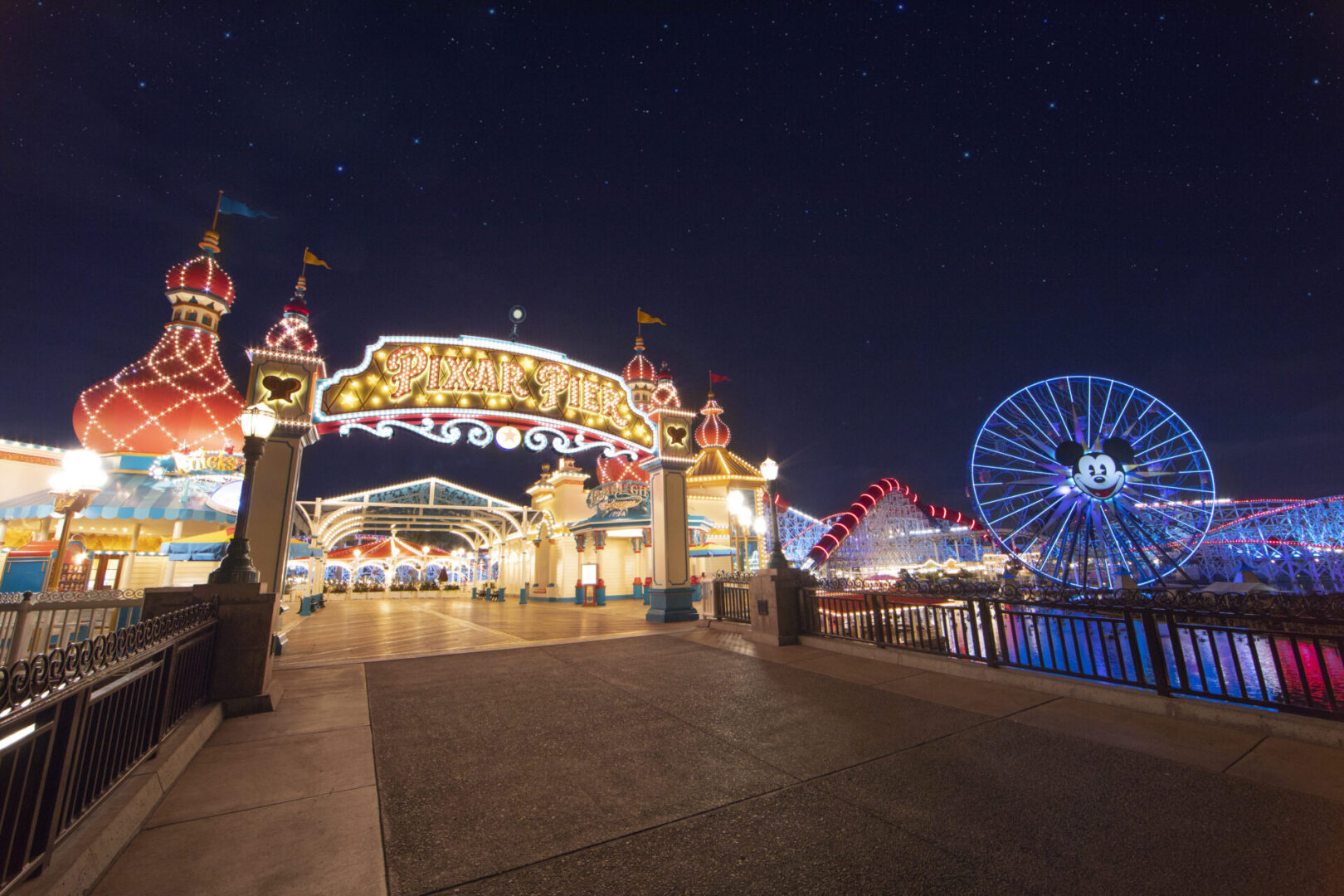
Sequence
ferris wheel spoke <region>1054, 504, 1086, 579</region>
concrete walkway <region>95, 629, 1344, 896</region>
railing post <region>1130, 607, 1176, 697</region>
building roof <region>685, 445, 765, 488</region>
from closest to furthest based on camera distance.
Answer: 1. concrete walkway <region>95, 629, 1344, 896</region>
2. railing post <region>1130, 607, 1176, 697</region>
3. ferris wheel spoke <region>1054, 504, 1086, 579</region>
4. building roof <region>685, 445, 765, 488</region>

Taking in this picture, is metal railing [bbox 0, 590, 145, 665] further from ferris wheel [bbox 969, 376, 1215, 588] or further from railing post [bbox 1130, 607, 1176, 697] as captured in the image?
ferris wheel [bbox 969, 376, 1215, 588]

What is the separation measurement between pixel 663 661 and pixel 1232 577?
87.2 metres

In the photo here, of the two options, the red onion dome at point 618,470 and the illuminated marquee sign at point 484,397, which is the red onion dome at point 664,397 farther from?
the red onion dome at point 618,470

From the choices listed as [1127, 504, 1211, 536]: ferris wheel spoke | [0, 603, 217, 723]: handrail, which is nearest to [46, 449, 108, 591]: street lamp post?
[0, 603, 217, 723]: handrail

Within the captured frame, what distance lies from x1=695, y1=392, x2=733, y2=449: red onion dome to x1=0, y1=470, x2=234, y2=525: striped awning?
947 inches

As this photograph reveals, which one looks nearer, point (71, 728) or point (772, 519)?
point (71, 728)

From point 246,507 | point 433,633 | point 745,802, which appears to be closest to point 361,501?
point 433,633

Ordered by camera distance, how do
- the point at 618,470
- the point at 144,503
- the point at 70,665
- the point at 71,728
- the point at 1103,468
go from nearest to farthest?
the point at 71,728 < the point at 70,665 < the point at 144,503 < the point at 1103,468 < the point at 618,470

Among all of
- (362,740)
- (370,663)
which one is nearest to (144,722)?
(362,740)

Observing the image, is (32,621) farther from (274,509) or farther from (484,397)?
(484,397)

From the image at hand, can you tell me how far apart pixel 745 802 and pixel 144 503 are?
62.4ft

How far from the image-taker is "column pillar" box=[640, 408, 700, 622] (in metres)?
14.5

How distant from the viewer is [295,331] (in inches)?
456

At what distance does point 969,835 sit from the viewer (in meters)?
3.04
